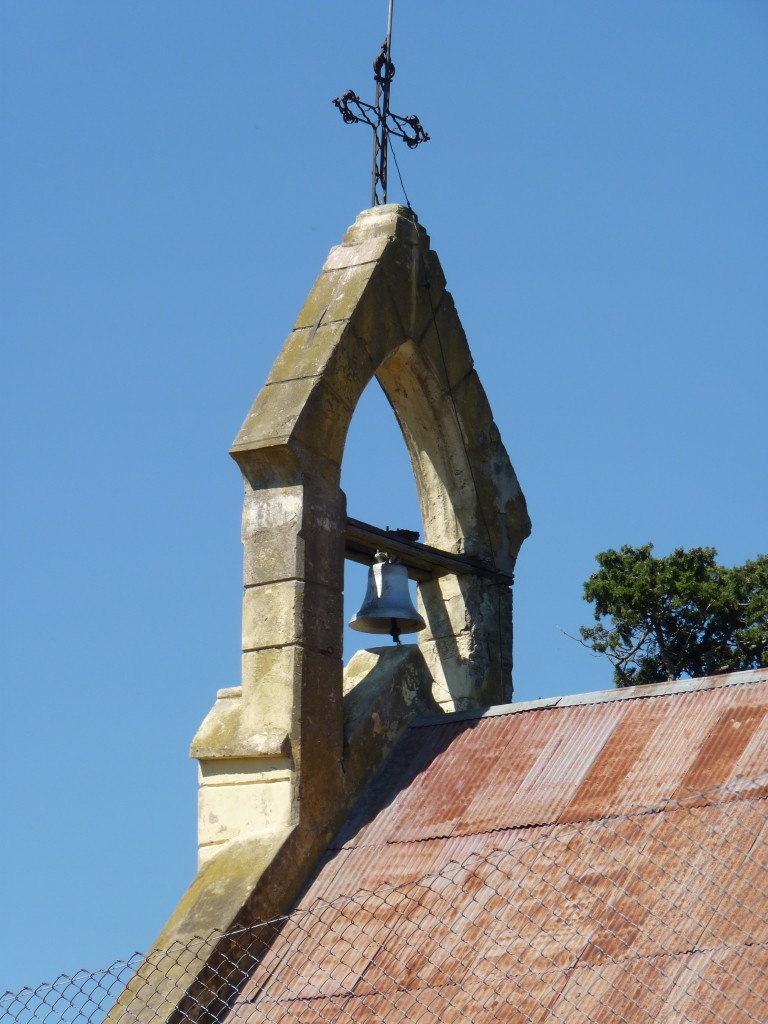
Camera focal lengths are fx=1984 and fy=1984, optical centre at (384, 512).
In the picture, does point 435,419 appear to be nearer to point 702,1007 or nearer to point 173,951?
point 173,951

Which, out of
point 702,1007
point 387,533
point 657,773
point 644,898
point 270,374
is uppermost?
point 270,374

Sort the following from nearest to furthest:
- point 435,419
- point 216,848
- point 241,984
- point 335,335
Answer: point 241,984 < point 216,848 < point 335,335 < point 435,419

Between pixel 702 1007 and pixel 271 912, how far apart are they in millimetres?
2627

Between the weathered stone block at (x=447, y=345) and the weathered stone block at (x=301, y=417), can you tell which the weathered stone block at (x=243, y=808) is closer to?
the weathered stone block at (x=301, y=417)

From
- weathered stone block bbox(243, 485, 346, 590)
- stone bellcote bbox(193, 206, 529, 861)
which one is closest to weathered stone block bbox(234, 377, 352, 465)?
stone bellcote bbox(193, 206, 529, 861)

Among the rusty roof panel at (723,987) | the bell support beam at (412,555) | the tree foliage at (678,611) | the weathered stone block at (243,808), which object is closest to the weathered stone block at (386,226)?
the bell support beam at (412,555)

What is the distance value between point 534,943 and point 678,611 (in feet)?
36.8

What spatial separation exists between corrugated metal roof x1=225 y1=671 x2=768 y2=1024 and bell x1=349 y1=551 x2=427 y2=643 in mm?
865

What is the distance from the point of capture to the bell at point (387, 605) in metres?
10.8

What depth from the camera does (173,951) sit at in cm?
895

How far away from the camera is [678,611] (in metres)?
19.1

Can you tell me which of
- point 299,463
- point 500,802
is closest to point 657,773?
point 500,802

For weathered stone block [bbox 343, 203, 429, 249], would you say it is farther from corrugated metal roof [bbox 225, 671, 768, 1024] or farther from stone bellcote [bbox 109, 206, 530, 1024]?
corrugated metal roof [bbox 225, 671, 768, 1024]

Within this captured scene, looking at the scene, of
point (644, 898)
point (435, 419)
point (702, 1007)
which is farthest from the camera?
point (435, 419)
